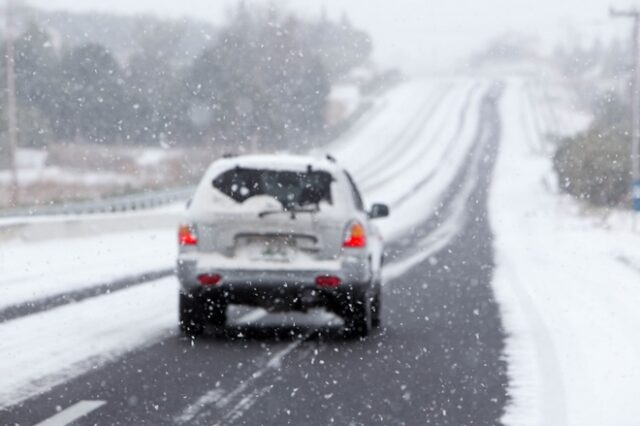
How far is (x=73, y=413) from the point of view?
25.7ft

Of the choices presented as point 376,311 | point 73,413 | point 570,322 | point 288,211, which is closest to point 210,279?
point 288,211

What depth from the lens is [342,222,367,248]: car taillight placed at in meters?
11.8

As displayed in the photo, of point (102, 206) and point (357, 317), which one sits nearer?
point (357, 317)

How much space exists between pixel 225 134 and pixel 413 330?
73115mm

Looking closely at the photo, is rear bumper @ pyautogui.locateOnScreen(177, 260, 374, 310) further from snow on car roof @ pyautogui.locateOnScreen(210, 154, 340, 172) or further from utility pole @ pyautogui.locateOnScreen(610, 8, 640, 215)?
utility pole @ pyautogui.locateOnScreen(610, 8, 640, 215)

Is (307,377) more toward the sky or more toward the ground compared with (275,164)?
more toward the ground

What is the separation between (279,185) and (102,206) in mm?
32537

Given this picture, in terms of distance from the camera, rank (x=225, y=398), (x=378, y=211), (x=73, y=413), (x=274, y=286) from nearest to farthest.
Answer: (x=73, y=413) < (x=225, y=398) < (x=274, y=286) < (x=378, y=211)

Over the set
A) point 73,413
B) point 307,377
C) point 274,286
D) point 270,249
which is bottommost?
point 307,377

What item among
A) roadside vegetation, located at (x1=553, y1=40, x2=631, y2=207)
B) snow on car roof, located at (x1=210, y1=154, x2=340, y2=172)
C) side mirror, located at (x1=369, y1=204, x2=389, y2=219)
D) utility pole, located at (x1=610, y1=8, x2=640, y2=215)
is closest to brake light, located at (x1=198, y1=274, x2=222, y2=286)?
snow on car roof, located at (x1=210, y1=154, x2=340, y2=172)

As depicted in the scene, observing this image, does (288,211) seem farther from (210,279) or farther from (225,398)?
(225,398)

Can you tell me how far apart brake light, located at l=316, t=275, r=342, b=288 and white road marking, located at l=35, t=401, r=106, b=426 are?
364 cm

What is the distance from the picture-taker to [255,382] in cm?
924

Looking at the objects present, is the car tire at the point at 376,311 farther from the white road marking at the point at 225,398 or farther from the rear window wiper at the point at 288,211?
the white road marking at the point at 225,398
